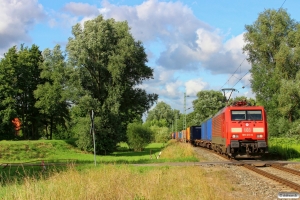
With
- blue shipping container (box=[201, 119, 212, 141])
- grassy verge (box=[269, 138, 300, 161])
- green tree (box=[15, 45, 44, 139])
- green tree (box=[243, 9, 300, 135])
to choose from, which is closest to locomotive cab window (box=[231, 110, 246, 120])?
grassy verge (box=[269, 138, 300, 161])

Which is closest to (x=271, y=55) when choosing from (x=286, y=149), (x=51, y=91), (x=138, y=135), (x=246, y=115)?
(x=138, y=135)

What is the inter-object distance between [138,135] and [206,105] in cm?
5921

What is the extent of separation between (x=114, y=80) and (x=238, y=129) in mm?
23918

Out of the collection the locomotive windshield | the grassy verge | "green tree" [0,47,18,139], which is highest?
"green tree" [0,47,18,139]

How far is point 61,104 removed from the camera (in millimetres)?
56312

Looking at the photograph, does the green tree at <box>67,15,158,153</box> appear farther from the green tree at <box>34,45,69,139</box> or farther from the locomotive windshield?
the locomotive windshield

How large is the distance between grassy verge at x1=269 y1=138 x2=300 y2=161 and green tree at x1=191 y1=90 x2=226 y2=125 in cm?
6687

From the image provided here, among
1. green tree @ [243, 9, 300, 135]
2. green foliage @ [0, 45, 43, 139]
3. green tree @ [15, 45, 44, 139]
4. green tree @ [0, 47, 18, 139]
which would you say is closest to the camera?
green tree @ [243, 9, 300, 135]

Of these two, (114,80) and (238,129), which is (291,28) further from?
(238,129)

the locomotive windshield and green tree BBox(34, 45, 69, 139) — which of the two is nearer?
the locomotive windshield

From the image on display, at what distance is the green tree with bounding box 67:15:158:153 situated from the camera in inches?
1777

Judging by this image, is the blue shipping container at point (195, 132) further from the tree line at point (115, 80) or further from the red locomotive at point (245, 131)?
the red locomotive at point (245, 131)

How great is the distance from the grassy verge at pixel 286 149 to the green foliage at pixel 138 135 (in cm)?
2007

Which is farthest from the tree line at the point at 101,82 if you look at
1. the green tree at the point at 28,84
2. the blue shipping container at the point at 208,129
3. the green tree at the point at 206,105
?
the green tree at the point at 206,105
